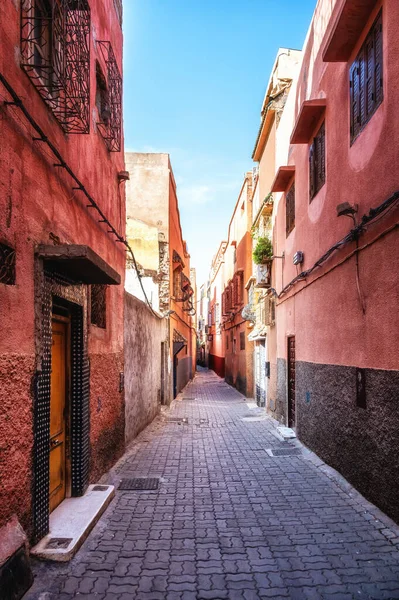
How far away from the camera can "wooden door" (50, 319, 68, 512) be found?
5.38m

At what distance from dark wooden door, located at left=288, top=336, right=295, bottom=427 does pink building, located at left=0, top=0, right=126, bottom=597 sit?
5283mm

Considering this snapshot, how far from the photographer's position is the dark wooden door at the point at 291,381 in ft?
37.6

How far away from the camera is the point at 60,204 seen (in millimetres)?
5129

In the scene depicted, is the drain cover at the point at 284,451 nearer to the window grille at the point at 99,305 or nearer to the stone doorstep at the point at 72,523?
the stone doorstep at the point at 72,523

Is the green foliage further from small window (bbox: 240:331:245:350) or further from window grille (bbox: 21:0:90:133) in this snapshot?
window grille (bbox: 21:0:90:133)

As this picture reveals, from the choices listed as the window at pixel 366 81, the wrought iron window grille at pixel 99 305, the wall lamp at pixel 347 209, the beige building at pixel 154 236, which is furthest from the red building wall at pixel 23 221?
the beige building at pixel 154 236

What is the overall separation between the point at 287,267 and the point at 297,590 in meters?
9.08

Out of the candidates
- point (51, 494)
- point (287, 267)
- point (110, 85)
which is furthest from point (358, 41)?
point (51, 494)

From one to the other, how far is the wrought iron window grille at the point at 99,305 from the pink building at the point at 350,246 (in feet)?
12.5

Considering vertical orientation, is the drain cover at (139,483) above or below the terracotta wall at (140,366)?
below

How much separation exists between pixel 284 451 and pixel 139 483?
11.2ft

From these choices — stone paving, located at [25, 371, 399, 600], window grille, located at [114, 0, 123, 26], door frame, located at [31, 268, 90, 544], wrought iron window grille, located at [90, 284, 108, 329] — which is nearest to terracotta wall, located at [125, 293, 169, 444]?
stone paving, located at [25, 371, 399, 600]

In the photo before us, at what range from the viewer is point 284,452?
29.8 ft

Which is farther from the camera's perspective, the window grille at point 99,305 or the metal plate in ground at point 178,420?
the metal plate in ground at point 178,420
